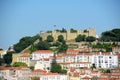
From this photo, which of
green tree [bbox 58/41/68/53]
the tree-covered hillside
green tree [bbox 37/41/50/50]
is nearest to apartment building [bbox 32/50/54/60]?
green tree [bbox 58/41/68/53]

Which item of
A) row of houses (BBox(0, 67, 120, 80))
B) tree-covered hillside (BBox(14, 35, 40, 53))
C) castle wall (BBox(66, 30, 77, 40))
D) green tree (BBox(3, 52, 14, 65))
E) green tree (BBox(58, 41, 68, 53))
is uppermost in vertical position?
castle wall (BBox(66, 30, 77, 40))

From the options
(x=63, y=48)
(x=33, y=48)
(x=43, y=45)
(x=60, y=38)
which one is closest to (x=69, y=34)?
(x=60, y=38)

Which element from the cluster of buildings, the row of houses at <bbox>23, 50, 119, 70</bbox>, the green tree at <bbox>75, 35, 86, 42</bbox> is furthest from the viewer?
the green tree at <bbox>75, 35, 86, 42</bbox>

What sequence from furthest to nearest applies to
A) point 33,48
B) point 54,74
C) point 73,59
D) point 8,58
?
point 33,48 → point 8,58 → point 73,59 → point 54,74

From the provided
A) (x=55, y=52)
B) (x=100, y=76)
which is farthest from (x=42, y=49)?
(x=100, y=76)

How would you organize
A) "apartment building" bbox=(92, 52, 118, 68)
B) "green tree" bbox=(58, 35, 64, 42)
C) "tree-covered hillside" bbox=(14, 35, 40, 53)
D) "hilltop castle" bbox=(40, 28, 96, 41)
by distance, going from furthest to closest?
1. "tree-covered hillside" bbox=(14, 35, 40, 53)
2. "hilltop castle" bbox=(40, 28, 96, 41)
3. "green tree" bbox=(58, 35, 64, 42)
4. "apartment building" bbox=(92, 52, 118, 68)

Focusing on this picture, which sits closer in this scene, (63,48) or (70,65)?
(70,65)

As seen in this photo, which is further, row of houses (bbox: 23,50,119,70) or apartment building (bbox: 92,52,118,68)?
row of houses (bbox: 23,50,119,70)

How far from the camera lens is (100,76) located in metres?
32.9

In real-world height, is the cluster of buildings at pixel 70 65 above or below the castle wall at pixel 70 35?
below

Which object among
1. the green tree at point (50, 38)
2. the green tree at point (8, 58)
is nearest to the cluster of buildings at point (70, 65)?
the green tree at point (8, 58)

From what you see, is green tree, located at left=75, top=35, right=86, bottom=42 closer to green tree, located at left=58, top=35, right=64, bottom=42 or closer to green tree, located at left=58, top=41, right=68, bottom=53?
green tree, located at left=58, top=35, right=64, bottom=42

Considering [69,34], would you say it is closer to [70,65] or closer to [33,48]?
[33,48]

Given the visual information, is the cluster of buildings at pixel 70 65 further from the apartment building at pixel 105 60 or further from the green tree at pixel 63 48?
the green tree at pixel 63 48
